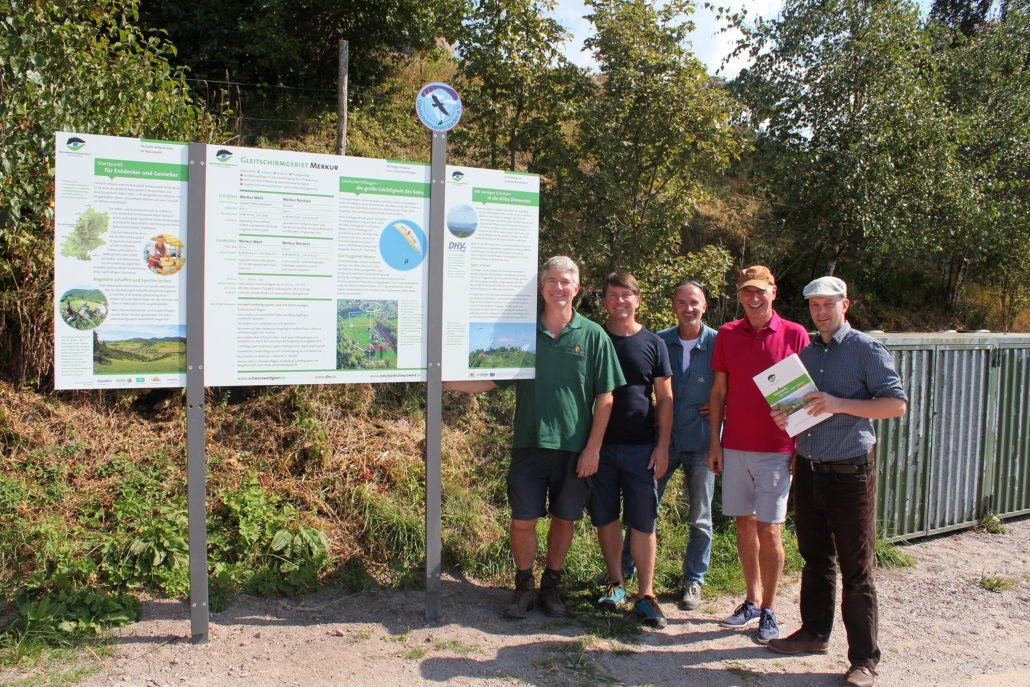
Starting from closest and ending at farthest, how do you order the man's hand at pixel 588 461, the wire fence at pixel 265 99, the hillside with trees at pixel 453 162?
1. the man's hand at pixel 588 461
2. the hillside with trees at pixel 453 162
3. the wire fence at pixel 265 99

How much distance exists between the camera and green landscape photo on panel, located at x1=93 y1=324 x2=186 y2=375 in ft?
11.0

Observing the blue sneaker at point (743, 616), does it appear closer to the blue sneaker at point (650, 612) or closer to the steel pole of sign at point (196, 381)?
the blue sneaker at point (650, 612)

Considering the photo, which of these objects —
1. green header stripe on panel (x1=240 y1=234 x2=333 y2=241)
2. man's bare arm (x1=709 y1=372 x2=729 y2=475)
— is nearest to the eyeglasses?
man's bare arm (x1=709 y1=372 x2=729 y2=475)

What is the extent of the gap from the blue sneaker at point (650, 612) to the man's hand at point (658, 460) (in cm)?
74

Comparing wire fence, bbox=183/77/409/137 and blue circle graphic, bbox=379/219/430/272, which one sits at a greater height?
wire fence, bbox=183/77/409/137

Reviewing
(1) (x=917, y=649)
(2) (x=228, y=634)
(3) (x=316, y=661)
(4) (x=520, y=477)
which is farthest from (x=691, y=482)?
(2) (x=228, y=634)

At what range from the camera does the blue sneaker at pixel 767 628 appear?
158 inches

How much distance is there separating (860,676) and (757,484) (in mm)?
1059

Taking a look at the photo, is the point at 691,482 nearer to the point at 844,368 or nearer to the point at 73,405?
the point at 844,368

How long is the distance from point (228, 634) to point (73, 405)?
8.05 ft

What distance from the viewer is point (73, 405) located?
5141 mm

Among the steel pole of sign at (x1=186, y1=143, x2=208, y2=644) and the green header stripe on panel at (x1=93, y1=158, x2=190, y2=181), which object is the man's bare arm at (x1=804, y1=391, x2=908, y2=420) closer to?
the steel pole of sign at (x1=186, y1=143, x2=208, y2=644)

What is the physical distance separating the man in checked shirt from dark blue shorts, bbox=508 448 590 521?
1192 millimetres

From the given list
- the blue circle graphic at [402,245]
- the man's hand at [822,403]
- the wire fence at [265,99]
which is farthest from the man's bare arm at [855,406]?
the wire fence at [265,99]
